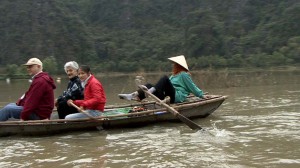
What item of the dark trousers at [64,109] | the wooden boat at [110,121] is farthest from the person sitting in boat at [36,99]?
the dark trousers at [64,109]

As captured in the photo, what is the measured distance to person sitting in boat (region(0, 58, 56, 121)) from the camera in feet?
19.5

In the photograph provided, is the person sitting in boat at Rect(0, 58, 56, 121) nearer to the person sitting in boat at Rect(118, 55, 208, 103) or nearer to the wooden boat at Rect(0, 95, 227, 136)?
the wooden boat at Rect(0, 95, 227, 136)

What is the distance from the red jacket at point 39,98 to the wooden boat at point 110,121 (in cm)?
19

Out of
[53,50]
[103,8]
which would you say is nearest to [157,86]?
[53,50]

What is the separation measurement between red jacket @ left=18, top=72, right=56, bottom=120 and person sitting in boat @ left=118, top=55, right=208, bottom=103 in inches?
47.8

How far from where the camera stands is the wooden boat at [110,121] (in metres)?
6.02

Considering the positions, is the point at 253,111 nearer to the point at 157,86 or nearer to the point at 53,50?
the point at 157,86

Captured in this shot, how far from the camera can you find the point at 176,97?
23.5 ft

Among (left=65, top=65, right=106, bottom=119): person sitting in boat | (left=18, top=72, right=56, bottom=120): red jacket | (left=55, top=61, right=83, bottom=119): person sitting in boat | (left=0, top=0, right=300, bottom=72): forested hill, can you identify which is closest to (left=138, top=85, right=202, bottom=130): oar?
(left=65, top=65, right=106, bottom=119): person sitting in boat

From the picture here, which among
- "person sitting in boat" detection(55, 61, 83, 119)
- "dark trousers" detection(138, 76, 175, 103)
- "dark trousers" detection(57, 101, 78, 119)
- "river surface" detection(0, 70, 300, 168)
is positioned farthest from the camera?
"dark trousers" detection(138, 76, 175, 103)

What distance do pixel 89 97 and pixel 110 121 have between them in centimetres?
48

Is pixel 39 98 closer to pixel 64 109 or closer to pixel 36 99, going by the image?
pixel 36 99

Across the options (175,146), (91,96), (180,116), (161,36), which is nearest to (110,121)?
(91,96)

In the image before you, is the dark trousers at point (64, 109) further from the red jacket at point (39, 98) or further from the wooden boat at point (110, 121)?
the wooden boat at point (110, 121)
